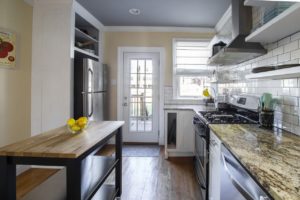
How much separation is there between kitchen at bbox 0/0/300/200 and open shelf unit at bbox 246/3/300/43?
0.04 ft

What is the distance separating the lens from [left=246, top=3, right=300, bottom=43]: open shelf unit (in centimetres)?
126

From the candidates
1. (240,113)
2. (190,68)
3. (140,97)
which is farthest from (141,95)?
(240,113)

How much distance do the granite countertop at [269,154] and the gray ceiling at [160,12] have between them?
83.8 inches

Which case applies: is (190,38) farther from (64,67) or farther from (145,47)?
(64,67)

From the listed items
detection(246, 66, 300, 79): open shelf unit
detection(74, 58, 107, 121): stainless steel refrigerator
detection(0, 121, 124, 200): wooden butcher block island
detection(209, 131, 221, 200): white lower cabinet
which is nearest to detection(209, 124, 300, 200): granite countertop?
detection(209, 131, 221, 200): white lower cabinet

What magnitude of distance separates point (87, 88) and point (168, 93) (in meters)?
1.82

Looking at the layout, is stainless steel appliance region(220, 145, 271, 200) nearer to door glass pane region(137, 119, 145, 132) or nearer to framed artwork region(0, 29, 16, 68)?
framed artwork region(0, 29, 16, 68)

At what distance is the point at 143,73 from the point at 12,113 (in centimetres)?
255

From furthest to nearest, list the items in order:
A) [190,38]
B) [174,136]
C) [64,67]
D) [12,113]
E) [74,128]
Answer: [190,38] < [174,136] < [64,67] < [12,113] < [74,128]

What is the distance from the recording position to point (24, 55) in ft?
9.83

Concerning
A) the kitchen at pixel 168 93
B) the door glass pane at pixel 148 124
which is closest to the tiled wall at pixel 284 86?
the kitchen at pixel 168 93

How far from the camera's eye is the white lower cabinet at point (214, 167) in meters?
1.67

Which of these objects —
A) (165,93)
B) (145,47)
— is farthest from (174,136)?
(145,47)

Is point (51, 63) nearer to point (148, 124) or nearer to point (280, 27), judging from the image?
point (148, 124)
